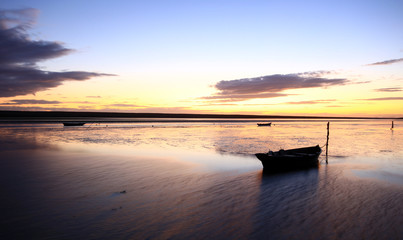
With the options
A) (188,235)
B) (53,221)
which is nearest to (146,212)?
(188,235)

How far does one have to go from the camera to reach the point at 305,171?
52.8 feet

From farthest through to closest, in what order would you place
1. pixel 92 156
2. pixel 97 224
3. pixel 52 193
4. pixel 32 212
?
1. pixel 92 156
2. pixel 52 193
3. pixel 32 212
4. pixel 97 224

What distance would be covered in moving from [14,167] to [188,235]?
1405 centimetres

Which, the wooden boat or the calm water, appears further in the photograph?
the wooden boat

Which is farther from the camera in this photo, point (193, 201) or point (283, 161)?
point (283, 161)

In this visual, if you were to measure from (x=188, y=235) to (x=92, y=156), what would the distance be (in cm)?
1532

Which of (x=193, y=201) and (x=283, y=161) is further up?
(x=283, y=161)

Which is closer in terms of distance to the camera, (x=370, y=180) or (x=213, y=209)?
(x=213, y=209)

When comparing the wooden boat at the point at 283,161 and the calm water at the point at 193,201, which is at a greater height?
the wooden boat at the point at 283,161

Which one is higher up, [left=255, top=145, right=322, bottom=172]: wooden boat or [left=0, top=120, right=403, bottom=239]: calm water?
[left=255, top=145, right=322, bottom=172]: wooden boat

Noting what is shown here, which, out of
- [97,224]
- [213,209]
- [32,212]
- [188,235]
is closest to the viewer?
[188,235]

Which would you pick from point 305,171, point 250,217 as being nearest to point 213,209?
point 250,217

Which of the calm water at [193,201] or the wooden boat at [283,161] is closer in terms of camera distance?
the calm water at [193,201]

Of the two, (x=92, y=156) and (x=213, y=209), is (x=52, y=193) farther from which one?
(x=92, y=156)
